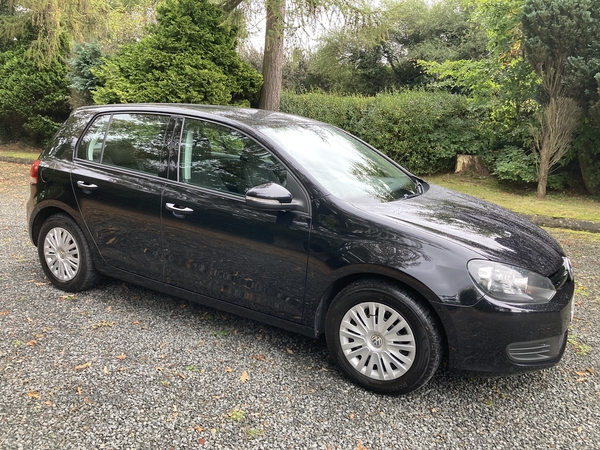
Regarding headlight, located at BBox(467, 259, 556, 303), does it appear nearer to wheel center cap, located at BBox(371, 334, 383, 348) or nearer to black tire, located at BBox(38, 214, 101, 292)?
wheel center cap, located at BBox(371, 334, 383, 348)

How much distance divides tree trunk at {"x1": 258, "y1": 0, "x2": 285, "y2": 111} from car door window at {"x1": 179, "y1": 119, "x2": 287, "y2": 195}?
6.56 meters

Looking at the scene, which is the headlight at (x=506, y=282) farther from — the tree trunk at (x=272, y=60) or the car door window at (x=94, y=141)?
the tree trunk at (x=272, y=60)

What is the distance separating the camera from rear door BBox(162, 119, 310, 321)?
290cm

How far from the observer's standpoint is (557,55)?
8102mm

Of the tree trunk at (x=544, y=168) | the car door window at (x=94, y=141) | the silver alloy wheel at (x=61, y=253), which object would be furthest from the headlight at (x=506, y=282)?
the tree trunk at (x=544, y=168)

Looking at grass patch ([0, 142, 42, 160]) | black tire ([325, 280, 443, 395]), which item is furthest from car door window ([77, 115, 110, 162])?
grass patch ([0, 142, 42, 160])

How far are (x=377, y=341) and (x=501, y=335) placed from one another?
2.22 ft

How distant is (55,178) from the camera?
3875mm

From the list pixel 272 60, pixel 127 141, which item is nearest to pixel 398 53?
pixel 272 60

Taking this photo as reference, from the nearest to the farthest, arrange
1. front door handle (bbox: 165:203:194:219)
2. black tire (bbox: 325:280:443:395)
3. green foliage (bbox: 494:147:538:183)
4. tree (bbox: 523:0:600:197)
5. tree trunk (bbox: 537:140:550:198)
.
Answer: black tire (bbox: 325:280:443:395), front door handle (bbox: 165:203:194:219), tree (bbox: 523:0:600:197), tree trunk (bbox: 537:140:550:198), green foliage (bbox: 494:147:538:183)

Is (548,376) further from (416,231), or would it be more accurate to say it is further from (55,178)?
(55,178)

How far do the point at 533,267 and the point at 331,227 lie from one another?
118 cm

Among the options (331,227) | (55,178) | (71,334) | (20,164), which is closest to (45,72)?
(20,164)

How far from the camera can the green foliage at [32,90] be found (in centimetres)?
1354
